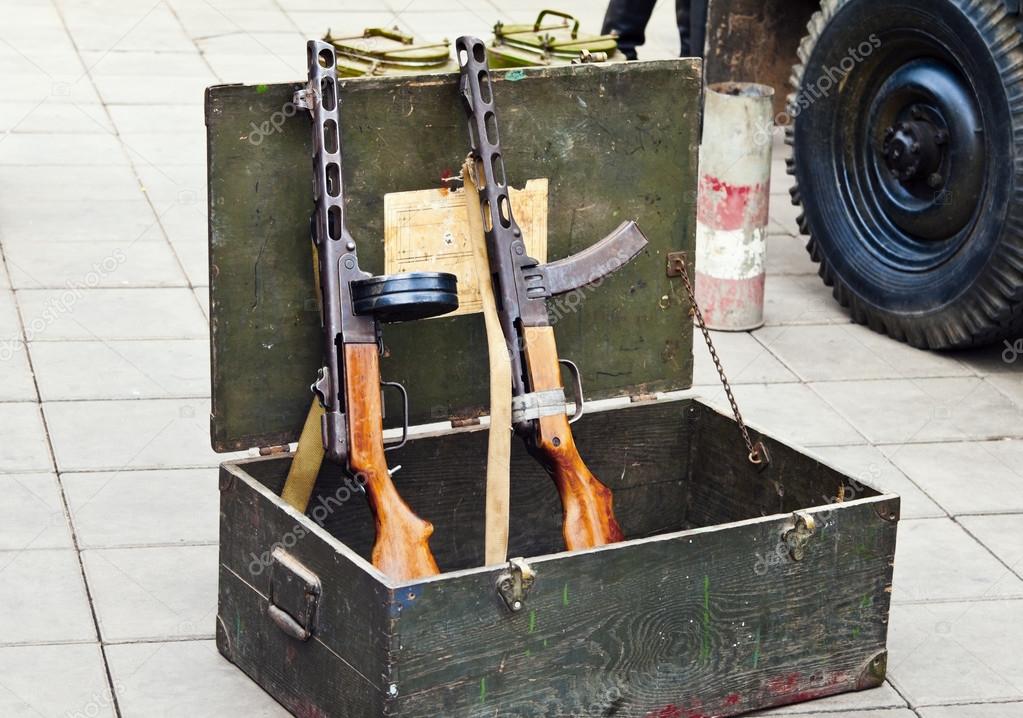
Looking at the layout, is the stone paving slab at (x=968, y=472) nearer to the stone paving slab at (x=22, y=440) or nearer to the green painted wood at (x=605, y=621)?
the green painted wood at (x=605, y=621)

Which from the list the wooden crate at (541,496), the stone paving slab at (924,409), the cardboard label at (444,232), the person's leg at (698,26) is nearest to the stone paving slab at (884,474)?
the stone paving slab at (924,409)

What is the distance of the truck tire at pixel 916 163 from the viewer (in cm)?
622

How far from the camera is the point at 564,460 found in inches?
168

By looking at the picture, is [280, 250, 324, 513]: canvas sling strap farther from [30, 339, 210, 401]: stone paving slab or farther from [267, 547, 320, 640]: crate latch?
[30, 339, 210, 401]: stone paving slab

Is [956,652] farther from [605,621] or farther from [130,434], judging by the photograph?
[130,434]

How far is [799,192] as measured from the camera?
7379 mm

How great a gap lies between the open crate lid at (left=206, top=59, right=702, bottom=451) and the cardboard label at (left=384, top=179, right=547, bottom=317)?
3 cm

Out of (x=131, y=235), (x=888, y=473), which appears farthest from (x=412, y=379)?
(x=131, y=235)

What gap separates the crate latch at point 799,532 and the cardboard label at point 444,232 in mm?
968

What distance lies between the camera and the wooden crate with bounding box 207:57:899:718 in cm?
377

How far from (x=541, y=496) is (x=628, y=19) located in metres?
5.45

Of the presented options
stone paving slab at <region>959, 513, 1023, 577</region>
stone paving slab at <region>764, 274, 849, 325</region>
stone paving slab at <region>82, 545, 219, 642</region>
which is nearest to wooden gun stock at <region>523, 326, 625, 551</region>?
stone paving slab at <region>82, 545, 219, 642</region>

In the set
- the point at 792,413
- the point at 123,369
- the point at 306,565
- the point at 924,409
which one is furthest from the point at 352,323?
the point at 924,409

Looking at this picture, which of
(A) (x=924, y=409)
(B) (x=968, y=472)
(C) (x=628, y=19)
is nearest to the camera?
(B) (x=968, y=472)
